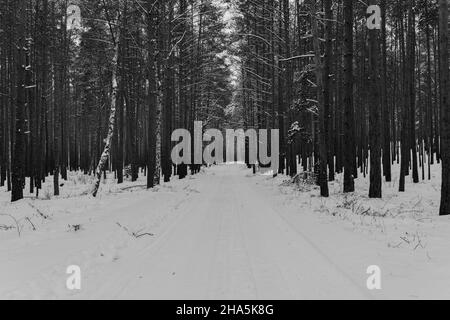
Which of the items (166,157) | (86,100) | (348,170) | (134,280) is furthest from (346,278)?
(86,100)

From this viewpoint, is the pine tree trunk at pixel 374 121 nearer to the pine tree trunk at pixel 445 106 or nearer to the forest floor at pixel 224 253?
the forest floor at pixel 224 253

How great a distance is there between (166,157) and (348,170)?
1234cm

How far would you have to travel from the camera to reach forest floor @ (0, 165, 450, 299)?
467 cm

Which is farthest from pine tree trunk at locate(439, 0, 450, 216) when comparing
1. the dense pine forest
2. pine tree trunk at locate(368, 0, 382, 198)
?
Result: pine tree trunk at locate(368, 0, 382, 198)

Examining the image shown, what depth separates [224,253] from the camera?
6.54 m

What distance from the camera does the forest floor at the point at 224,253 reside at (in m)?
4.67

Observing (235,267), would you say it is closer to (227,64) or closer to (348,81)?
(348,81)

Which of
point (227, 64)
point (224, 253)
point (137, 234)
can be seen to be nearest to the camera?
point (224, 253)

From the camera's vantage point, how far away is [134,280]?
16.6 feet

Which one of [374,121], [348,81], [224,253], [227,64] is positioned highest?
[227,64]

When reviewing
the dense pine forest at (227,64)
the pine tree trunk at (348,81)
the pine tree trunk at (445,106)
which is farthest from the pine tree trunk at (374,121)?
the pine tree trunk at (445,106)

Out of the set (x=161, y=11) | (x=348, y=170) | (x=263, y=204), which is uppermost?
(x=161, y=11)

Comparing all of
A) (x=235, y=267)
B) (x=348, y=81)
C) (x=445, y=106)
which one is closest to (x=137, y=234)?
(x=235, y=267)

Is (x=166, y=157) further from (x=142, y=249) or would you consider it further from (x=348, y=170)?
(x=142, y=249)
